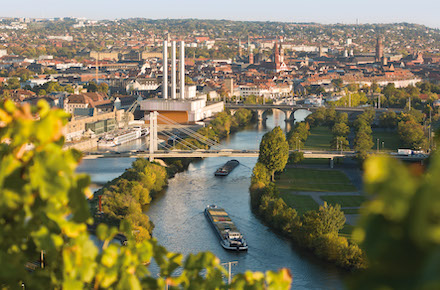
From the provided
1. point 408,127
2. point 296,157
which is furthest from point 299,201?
point 408,127

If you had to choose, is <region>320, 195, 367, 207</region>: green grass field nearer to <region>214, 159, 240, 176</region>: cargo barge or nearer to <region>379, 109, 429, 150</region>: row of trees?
<region>214, 159, 240, 176</region>: cargo barge

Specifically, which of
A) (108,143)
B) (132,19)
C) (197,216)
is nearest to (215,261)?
(197,216)

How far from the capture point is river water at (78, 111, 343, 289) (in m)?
6.43

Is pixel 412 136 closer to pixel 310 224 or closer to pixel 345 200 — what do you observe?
pixel 345 200

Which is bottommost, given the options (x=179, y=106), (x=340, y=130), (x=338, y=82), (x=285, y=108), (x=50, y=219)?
(x=338, y=82)

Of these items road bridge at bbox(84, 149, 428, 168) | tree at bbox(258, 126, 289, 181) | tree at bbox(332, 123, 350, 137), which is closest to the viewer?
tree at bbox(258, 126, 289, 181)

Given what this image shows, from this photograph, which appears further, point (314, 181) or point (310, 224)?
point (314, 181)

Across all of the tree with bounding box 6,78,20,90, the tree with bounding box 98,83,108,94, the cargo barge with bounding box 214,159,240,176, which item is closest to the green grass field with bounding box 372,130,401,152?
the cargo barge with bounding box 214,159,240,176

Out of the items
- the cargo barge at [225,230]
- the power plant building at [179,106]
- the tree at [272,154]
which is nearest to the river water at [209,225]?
the cargo barge at [225,230]

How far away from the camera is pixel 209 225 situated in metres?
7.82

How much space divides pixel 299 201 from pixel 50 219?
26.7 ft

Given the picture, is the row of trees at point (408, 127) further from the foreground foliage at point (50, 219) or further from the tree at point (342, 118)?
the foreground foliage at point (50, 219)

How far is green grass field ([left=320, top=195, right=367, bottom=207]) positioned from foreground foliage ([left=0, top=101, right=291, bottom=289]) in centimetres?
777

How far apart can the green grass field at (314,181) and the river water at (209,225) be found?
1.84ft
